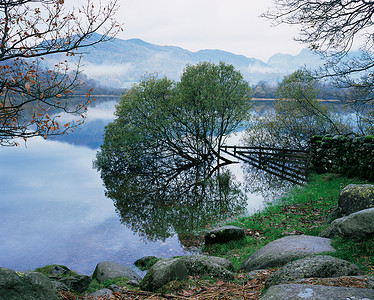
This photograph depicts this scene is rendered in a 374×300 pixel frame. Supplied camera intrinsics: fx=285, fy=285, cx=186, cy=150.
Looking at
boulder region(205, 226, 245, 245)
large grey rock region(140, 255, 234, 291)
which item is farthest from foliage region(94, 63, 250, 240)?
large grey rock region(140, 255, 234, 291)

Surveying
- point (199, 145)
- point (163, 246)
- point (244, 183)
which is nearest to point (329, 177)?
point (244, 183)

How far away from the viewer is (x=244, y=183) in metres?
23.9

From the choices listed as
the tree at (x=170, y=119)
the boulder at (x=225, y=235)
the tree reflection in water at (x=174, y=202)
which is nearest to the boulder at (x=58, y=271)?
the tree reflection in water at (x=174, y=202)

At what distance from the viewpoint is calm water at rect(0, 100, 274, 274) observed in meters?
12.9

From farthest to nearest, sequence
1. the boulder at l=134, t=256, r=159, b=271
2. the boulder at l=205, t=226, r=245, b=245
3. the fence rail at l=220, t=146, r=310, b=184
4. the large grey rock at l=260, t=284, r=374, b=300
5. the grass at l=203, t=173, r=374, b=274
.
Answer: the fence rail at l=220, t=146, r=310, b=184 < the boulder at l=205, t=226, r=245, b=245 < the boulder at l=134, t=256, r=159, b=271 < the grass at l=203, t=173, r=374, b=274 < the large grey rock at l=260, t=284, r=374, b=300

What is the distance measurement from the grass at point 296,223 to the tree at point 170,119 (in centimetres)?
1171

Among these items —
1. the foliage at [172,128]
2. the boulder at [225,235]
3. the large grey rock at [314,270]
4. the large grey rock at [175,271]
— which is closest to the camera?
the large grey rock at [314,270]

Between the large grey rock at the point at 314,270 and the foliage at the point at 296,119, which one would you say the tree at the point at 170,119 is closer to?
the foliage at the point at 296,119

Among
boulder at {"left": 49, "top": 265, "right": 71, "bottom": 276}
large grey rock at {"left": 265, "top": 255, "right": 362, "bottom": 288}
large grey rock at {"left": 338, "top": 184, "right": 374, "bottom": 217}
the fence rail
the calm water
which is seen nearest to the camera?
large grey rock at {"left": 265, "top": 255, "right": 362, "bottom": 288}

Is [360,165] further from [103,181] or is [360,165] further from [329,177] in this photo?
[103,181]

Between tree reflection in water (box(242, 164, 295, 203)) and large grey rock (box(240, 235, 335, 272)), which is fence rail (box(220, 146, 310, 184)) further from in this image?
A: large grey rock (box(240, 235, 335, 272))

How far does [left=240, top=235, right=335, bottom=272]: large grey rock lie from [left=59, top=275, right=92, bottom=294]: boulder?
14.8 ft

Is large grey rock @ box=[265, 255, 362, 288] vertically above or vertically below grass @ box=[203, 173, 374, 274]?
above

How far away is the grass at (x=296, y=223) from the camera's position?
663cm
